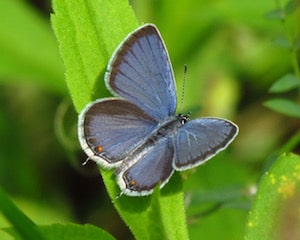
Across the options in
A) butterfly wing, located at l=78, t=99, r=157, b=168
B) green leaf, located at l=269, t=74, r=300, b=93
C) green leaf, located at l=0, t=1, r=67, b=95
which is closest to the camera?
butterfly wing, located at l=78, t=99, r=157, b=168

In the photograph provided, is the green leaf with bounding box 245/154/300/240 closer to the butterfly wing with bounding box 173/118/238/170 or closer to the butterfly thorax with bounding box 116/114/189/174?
the butterfly wing with bounding box 173/118/238/170

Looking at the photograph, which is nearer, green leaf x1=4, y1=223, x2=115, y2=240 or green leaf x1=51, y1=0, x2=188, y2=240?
green leaf x1=4, y1=223, x2=115, y2=240

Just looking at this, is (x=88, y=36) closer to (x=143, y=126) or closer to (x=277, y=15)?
(x=143, y=126)

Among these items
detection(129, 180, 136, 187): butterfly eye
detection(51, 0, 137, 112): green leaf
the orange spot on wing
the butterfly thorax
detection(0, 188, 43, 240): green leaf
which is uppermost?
detection(51, 0, 137, 112): green leaf

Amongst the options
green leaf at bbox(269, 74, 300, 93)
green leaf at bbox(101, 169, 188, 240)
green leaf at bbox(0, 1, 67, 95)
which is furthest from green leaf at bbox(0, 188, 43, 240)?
green leaf at bbox(0, 1, 67, 95)

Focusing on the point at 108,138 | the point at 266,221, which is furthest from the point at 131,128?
the point at 266,221

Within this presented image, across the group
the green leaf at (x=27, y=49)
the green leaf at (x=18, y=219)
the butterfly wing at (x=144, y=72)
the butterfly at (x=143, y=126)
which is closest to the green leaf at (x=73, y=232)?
the green leaf at (x=18, y=219)
